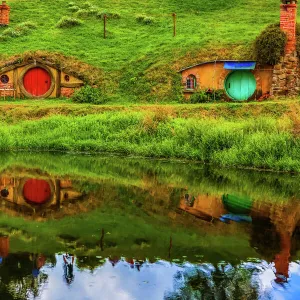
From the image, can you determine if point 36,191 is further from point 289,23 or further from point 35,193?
point 289,23

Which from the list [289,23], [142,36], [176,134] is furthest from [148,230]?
[142,36]

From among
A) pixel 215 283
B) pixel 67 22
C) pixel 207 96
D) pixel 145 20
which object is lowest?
pixel 215 283

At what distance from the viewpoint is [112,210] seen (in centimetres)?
1645

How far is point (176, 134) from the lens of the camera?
25344 millimetres

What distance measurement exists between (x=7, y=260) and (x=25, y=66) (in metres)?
22.6

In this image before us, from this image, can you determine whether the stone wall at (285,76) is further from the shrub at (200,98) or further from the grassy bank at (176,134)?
the shrub at (200,98)

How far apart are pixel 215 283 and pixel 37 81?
2458cm

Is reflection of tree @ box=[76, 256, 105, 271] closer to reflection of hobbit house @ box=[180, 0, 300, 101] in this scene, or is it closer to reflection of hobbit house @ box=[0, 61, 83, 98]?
reflection of hobbit house @ box=[180, 0, 300, 101]

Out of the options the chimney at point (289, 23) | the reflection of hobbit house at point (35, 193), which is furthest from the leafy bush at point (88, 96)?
the reflection of hobbit house at point (35, 193)

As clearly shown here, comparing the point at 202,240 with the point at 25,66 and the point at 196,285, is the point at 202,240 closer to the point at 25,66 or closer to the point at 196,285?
the point at 196,285

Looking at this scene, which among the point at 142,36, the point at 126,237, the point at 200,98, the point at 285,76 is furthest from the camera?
the point at 142,36

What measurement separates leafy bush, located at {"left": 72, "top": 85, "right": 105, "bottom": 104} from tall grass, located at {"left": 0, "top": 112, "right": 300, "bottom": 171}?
374 centimetres

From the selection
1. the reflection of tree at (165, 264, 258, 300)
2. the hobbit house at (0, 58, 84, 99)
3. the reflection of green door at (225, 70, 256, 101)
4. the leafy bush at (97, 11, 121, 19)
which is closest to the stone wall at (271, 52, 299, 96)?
the reflection of green door at (225, 70, 256, 101)

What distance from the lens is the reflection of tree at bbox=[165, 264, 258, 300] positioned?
10.7m
